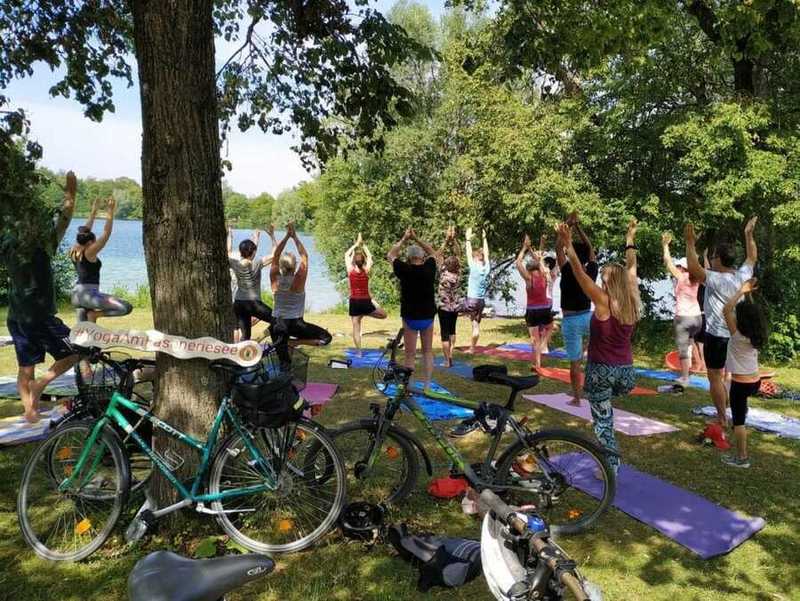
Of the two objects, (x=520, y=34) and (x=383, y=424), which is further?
(x=520, y=34)

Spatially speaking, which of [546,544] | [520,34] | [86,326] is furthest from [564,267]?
[546,544]

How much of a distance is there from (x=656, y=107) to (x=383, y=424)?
10.8 m

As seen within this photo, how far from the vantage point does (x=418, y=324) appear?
708 cm

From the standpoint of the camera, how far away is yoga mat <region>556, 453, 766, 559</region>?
3.99 m

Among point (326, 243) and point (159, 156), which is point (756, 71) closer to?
point (159, 156)

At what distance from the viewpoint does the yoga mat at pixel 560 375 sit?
26.9 feet

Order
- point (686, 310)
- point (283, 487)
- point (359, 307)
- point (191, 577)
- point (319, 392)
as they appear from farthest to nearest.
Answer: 1. point (359, 307)
2. point (686, 310)
3. point (319, 392)
4. point (283, 487)
5. point (191, 577)

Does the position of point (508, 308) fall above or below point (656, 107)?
below

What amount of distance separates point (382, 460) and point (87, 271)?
5.00m

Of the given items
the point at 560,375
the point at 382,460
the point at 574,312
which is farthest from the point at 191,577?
the point at 560,375

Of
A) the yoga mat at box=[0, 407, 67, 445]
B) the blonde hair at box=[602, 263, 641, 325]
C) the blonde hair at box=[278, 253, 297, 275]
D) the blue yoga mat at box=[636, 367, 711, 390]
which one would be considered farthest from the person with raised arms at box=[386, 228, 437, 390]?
the blue yoga mat at box=[636, 367, 711, 390]

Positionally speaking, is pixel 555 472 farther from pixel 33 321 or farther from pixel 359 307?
A: pixel 359 307

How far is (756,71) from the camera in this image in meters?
11.4

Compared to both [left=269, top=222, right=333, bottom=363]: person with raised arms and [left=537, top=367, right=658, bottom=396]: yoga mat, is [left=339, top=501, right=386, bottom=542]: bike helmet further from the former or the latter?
[left=537, top=367, right=658, bottom=396]: yoga mat
